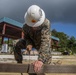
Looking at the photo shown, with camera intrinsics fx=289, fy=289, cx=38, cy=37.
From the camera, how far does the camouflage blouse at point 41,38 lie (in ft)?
15.4

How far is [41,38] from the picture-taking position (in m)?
5.07

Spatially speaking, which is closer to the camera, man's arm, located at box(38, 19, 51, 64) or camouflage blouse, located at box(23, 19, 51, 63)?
man's arm, located at box(38, 19, 51, 64)

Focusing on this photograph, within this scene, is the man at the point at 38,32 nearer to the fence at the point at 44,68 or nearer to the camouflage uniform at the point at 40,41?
the camouflage uniform at the point at 40,41

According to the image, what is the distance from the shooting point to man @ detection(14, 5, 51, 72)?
4.70 m

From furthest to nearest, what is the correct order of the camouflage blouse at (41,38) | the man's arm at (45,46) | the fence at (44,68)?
the camouflage blouse at (41,38), the man's arm at (45,46), the fence at (44,68)

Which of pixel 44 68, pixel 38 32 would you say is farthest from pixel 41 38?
pixel 44 68

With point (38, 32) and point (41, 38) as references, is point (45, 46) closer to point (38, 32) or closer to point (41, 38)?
point (41, 38)

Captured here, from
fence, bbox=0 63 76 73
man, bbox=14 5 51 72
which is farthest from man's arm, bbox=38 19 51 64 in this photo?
fence, bbox=0 63 76 73

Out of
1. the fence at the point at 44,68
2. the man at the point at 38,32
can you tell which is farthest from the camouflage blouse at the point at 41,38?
the fence at the point at 44,68

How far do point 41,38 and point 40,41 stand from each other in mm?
276

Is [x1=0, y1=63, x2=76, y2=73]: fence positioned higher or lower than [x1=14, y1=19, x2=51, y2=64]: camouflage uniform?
lower

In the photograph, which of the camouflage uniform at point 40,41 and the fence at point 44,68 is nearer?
the fence at point 44,68

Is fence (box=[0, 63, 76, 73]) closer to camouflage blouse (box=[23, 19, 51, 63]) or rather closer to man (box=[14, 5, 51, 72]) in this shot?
man (box=[14, 5, 51, 72])

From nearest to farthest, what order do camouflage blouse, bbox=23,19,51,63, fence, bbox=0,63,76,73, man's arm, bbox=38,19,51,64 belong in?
fence, bbox=0,63,76,73, man's arm, bbox=38,19,51,64, camouflage blouse, bbox=23,19,51,63
